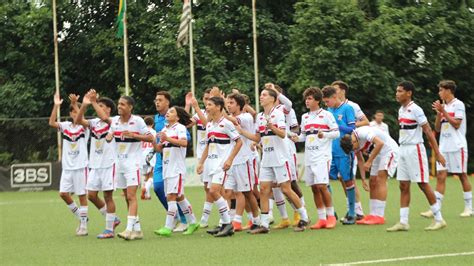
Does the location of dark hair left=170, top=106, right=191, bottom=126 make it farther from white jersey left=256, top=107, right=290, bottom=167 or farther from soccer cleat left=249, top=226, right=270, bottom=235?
soccer cleat left=249, top=226, right=270, bottom=235

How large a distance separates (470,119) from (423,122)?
85.8ft

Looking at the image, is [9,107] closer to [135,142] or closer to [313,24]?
[313,24]

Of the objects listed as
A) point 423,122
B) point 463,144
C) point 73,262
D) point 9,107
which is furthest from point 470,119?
point 73,262

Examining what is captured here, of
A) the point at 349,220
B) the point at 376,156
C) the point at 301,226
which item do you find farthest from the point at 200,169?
the point at 376,156

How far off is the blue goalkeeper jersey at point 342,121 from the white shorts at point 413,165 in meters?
1.58

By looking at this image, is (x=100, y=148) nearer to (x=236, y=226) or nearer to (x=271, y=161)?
(x=236, y=226)

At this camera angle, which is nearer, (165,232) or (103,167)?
(165,232)

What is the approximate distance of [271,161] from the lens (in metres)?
15.3

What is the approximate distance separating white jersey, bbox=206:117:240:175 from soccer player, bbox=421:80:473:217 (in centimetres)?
380

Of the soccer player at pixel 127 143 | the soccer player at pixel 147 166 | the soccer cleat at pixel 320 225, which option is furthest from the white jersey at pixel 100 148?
the soccer player at pixel 147 166

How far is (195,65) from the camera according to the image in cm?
3803

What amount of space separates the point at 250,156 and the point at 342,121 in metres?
1.66

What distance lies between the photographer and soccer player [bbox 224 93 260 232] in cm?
1525

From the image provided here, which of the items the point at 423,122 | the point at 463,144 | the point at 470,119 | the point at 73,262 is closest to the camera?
the point at 73,262
